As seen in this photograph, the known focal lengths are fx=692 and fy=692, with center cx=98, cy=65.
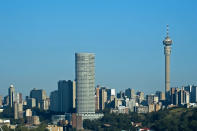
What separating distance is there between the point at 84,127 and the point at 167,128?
16.3 metres

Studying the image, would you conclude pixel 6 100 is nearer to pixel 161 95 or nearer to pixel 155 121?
pixel 161 95

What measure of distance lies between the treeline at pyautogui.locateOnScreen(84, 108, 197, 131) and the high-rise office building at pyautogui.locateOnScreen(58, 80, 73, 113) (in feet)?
43.5

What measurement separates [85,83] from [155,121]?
16.6 m

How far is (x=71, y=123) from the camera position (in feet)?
228

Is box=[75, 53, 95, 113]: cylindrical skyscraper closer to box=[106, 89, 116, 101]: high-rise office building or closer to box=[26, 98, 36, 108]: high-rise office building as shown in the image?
box=[26, 98, 36, 108]: high-rise office building

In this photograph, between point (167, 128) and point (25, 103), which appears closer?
point (167, 128)

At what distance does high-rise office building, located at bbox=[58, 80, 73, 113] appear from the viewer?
88.1m

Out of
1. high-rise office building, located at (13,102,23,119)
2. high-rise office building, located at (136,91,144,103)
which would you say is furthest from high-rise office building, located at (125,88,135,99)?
high-rise office building, located at (13,102,23,119)

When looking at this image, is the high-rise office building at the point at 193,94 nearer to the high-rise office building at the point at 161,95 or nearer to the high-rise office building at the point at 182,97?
the high-rise office building at the point at 161,95

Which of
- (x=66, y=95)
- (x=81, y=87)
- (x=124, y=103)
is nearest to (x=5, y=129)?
(x=81, y=87)

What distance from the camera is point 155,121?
209 ft

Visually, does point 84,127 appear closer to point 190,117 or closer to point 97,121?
point 97,121

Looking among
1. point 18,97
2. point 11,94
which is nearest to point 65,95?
point 11,94

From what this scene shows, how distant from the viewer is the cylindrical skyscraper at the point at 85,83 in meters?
78.2
